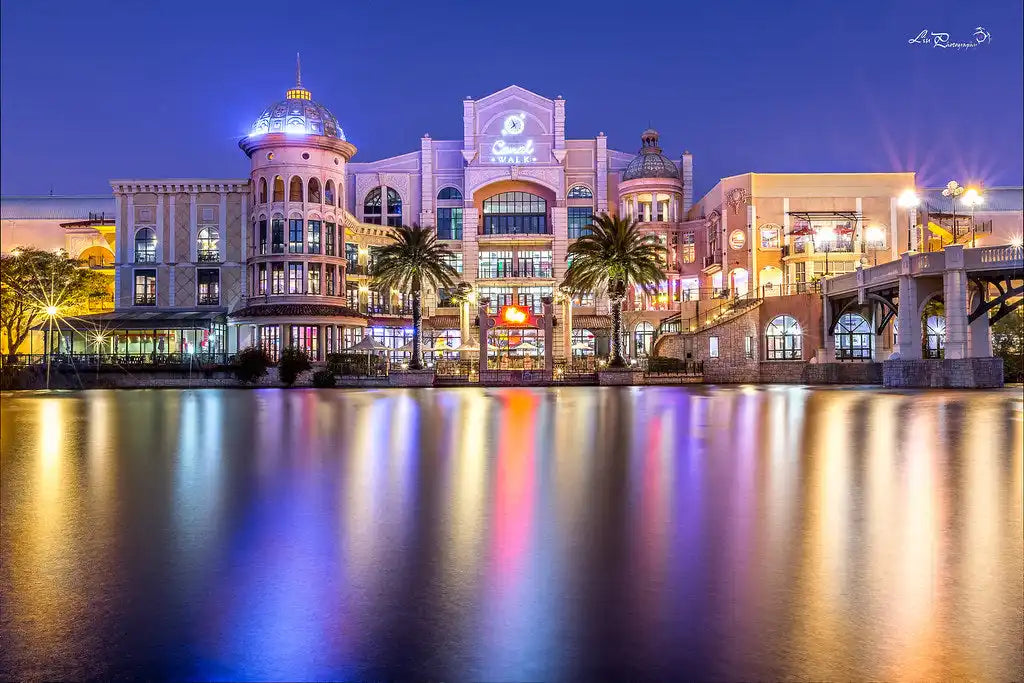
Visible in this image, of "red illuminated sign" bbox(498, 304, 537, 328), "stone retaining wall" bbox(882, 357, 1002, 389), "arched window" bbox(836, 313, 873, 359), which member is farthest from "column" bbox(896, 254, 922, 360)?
"red illuminated sign" bbox(498, 304, 537, 328)

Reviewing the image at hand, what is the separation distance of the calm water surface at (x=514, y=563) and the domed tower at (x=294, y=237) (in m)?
47.2

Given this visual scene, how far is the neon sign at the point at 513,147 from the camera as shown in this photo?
8306cm

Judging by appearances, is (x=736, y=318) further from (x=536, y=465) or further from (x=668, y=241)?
(x=536, y=465)

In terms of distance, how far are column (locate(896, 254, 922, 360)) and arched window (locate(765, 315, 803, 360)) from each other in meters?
13.5

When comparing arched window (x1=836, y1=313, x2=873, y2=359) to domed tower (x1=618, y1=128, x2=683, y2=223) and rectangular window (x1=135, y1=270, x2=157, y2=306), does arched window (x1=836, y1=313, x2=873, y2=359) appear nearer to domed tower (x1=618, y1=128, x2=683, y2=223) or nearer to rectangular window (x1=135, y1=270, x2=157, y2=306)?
domed tower (x1=618, y1=128, x2=683, y2=223)

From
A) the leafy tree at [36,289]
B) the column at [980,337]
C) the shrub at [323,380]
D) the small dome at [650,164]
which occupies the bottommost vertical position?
the shrub at [323,380]

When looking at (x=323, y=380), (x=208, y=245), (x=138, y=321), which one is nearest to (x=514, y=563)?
(x=323, y=380)

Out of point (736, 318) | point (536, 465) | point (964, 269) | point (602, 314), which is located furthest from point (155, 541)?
point (602, 314)

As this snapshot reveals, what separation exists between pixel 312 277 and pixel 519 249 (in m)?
25.4

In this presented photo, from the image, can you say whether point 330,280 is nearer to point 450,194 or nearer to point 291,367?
point 291,367

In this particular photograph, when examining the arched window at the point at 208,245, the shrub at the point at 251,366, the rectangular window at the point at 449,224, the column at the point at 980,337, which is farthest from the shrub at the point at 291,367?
the column at the point at 980,337

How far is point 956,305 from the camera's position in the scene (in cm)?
4275

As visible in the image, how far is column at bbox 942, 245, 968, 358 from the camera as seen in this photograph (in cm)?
4272

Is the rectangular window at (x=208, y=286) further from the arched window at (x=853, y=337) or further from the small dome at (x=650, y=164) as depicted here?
the arched window at (x=853, y=337)
